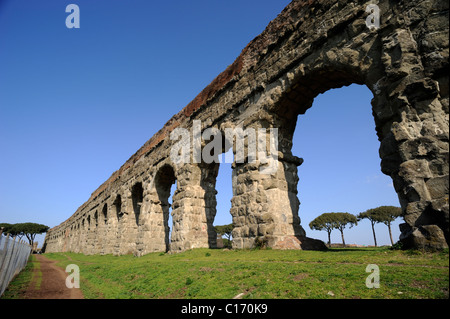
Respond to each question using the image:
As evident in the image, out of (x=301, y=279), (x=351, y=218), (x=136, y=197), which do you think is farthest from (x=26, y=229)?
(x=301, y=279)

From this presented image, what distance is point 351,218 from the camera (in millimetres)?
34312

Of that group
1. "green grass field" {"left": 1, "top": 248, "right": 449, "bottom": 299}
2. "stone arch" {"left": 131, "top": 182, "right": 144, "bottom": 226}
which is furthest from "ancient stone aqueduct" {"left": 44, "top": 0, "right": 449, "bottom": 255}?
"stone arch" {"left": 131, "top": 182, "right": 144, "bottom": 226}

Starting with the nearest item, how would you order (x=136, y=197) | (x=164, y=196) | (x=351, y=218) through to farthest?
(x=164, y=196)
(x=136, y=197)
(x=351, y=218)

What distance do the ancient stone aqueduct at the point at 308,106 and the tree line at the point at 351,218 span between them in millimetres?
27060

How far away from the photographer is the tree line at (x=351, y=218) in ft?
99.7

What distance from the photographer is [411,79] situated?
4512 mm

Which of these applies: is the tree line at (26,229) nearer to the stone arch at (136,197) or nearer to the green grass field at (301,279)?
the stone arch at (136,197)

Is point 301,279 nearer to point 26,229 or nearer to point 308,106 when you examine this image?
point 308,106

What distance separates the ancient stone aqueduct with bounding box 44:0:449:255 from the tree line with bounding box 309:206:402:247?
27.1 metres

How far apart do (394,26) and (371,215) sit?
1274 inches

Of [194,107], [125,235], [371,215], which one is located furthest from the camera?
[371,215]

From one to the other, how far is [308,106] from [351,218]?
3134cm
